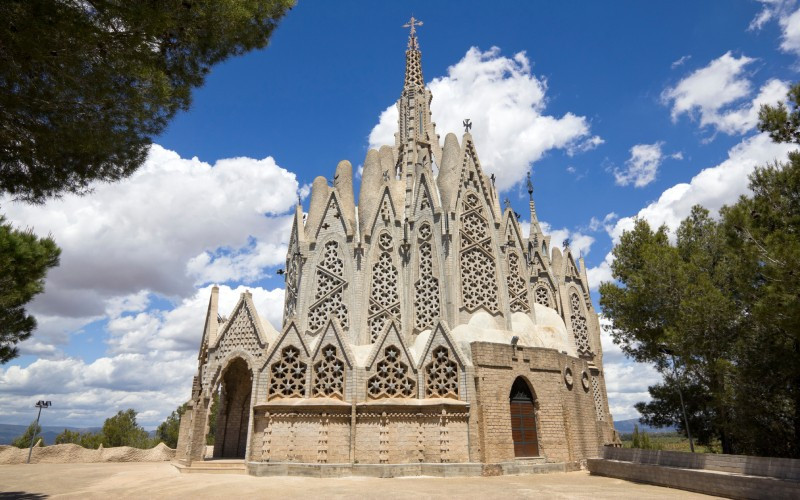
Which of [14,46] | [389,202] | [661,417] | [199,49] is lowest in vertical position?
[661,417]

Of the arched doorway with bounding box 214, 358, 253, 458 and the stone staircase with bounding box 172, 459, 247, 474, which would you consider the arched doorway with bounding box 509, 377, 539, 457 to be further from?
the arched doorway with bounding box 214, 358, 253, 458

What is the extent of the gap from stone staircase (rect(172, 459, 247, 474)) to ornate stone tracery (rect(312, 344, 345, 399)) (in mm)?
3415

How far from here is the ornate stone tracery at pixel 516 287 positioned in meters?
20.2

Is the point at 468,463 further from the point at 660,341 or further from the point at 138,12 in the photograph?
the point at 138,12

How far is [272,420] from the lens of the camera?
51.2 feet

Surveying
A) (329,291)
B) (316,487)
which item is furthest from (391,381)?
(329,291)

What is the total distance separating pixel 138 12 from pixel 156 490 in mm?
11178

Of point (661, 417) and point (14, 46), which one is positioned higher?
point (14, 46)

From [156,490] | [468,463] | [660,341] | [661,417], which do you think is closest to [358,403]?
[468,463]

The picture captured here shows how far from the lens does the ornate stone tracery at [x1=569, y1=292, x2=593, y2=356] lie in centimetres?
2247

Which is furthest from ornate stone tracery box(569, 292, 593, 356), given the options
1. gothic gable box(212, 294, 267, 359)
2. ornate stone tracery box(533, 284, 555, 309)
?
gothic gable box(212, 294, 267, 359)

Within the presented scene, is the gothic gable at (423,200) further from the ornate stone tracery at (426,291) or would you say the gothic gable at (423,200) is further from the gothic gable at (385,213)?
the gothic gable at (385,213)

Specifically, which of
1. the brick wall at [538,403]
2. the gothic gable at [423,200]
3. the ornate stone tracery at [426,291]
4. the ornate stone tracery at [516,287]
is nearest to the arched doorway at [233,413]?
the ornate stone tracery at [426,291]

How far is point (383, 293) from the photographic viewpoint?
19703 mm
